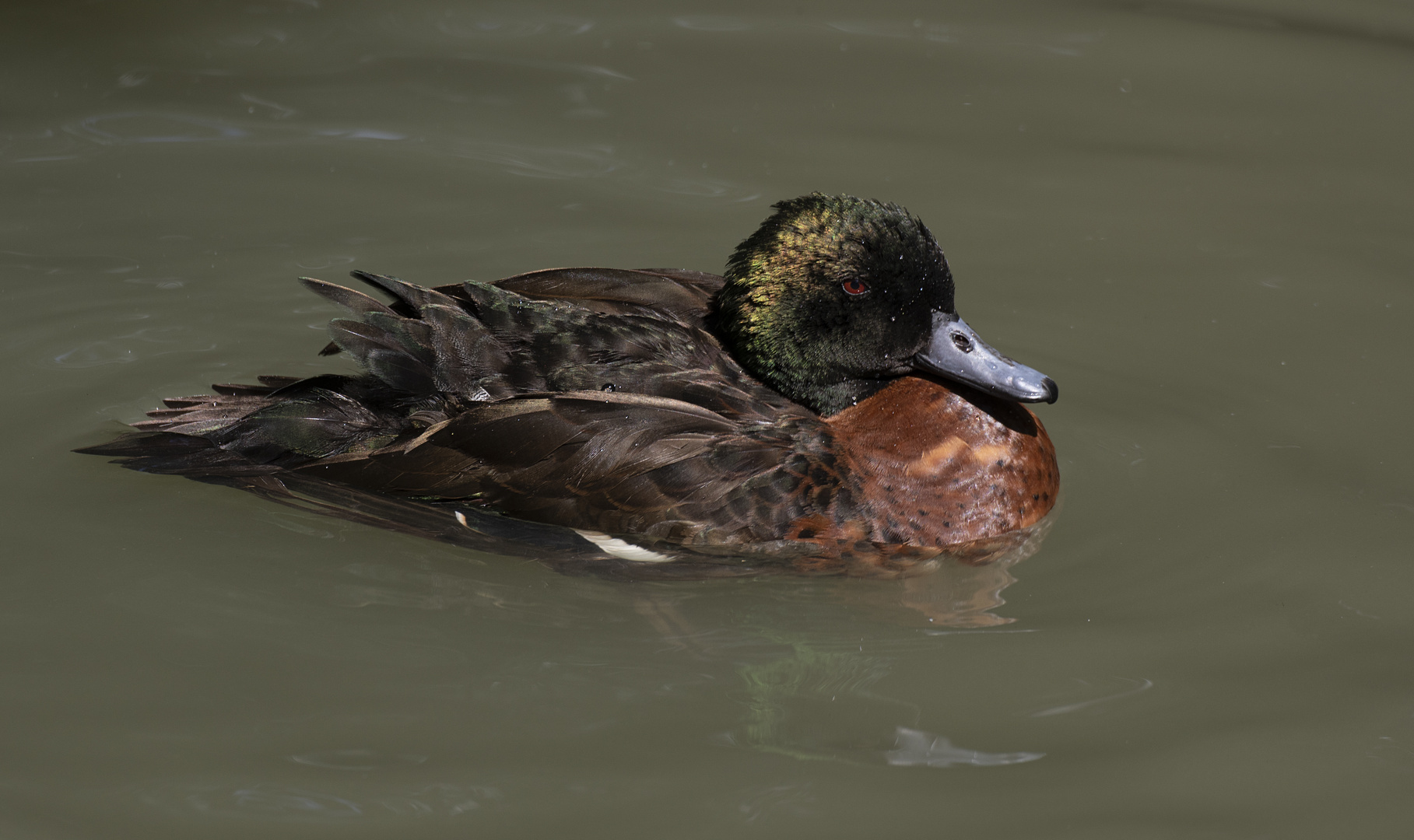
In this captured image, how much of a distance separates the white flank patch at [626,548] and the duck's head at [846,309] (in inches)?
29.4

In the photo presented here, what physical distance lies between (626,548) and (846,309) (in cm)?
109

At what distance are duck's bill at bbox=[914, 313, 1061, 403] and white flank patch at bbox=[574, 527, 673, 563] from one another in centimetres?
114

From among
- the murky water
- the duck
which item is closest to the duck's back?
the duck

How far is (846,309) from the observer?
4688 millimetres

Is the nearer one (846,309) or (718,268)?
(846,309)

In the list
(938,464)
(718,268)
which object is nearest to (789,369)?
(938,464)

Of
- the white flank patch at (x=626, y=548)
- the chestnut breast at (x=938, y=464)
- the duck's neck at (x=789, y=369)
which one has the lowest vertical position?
the white flank patch at (x=626, y=548)

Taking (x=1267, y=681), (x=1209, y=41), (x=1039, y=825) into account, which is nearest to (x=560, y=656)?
(x=1039, y=825)

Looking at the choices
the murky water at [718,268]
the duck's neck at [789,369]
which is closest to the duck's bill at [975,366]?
the duck's neck at [789,369]

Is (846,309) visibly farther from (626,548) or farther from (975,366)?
(626,548)

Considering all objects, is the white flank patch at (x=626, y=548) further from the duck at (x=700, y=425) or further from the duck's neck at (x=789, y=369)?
the duck's neck at (x=789, y=369)

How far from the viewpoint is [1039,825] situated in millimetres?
3607

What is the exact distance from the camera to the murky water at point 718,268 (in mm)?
3803

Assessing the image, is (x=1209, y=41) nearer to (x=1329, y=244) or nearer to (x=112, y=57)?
(x=1329, y=244)
